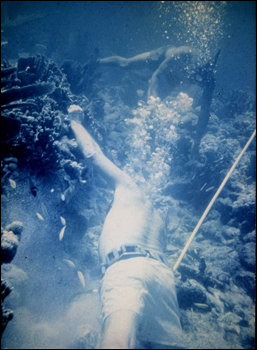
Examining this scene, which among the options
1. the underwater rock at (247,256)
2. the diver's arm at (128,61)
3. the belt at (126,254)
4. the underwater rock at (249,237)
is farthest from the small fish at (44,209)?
the diver's arm at (128,61)

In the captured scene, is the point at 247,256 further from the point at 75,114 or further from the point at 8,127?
the point at 75,114

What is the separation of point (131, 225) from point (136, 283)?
1.29 meters

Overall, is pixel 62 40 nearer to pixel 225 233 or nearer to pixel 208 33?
pixel 225 233

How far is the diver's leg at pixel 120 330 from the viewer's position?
2207 millimetres

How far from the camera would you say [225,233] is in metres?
5.34

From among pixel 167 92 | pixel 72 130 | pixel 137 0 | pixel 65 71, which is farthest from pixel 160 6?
pixel 72 130

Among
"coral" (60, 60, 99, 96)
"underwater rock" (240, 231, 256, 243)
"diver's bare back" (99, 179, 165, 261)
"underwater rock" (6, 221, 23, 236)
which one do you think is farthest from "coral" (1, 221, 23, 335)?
"coral" (60, 60, 99, 96)

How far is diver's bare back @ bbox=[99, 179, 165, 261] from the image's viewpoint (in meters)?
3.68

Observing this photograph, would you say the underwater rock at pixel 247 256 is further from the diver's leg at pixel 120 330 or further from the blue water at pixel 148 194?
the diver's leg at pixel 120 330

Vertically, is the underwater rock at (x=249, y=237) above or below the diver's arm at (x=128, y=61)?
below

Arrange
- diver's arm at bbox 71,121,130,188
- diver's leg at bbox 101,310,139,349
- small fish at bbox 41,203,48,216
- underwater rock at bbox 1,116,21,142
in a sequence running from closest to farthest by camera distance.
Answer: diver's leg at bbox 101,310,139,349 → underwater rock at bbox 1,116,21,142 → small fish at bbox 41,203,48,216 → diver's arm at bbox 71,121,130,188

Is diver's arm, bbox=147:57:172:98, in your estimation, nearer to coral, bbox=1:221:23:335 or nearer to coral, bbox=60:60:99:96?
coral, bbox=60:60:99:96

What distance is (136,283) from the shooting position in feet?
9.09

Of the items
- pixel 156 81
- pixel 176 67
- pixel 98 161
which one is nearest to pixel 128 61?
pixel 156 81
